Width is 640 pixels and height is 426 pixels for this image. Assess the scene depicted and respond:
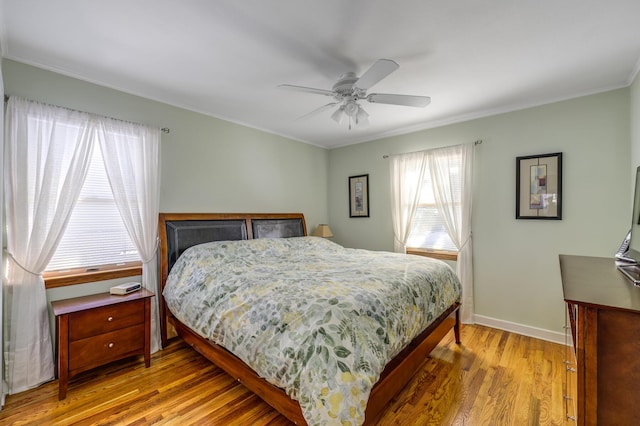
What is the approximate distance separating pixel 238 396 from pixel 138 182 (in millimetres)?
→ 2140

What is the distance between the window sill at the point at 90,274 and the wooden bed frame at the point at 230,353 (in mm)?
271

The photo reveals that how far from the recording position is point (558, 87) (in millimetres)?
2670

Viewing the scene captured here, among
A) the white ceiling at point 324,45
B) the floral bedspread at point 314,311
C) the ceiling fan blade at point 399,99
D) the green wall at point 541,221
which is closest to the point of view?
the floral bedspread at point 314,311

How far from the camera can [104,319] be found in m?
2.20

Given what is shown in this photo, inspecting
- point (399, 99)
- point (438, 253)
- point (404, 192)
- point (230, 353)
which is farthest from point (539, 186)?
point (230, 353)

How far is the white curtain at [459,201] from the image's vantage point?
341cm

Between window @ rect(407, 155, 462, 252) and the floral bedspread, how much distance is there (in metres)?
1.03

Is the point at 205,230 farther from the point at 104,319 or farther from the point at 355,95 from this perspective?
the point at 355,95

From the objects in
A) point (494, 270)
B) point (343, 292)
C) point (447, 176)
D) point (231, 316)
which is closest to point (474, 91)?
point (447, 176)

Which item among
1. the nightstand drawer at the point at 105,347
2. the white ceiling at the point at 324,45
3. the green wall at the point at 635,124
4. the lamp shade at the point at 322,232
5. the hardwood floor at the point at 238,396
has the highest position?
the white ceiling at the point at 324,45

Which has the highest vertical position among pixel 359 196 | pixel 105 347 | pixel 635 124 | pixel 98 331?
pixel 635 124

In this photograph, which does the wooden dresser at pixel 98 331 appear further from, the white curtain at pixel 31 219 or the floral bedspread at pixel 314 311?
the floral bedspread at pixel 314 311

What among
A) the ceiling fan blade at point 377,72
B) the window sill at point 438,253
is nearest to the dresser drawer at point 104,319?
the ceiling fan blade at point 377,72

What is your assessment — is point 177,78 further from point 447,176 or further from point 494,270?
point 494,270
